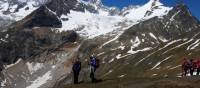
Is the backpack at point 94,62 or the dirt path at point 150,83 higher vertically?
the backpack at point 94,62

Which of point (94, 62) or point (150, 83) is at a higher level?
point (94, 62)

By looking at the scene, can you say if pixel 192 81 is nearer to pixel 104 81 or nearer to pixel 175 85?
pixel 175 85

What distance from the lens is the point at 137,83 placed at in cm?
7206

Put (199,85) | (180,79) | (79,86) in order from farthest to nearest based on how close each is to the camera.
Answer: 1. (79,86)
2. (180,79)
3. (199,85)

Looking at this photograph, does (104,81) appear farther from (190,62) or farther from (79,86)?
Result: (190,62)

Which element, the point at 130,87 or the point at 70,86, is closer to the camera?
the point at 130,87

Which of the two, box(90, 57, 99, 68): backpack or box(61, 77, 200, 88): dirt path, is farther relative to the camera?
box(90, 57, 99, 68): backpack

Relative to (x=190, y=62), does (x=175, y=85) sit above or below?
below

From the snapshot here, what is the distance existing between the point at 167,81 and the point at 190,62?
1173 centimetres

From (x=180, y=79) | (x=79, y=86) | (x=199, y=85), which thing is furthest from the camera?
(x=79, y=86)

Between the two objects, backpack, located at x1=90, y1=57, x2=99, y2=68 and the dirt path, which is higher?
backpack, located at x1=90, y1=57, x2=99, y2=68

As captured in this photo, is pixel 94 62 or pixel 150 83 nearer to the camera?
pixel 150 83

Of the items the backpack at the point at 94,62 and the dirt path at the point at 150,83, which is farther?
the backpack at the point at 94,62

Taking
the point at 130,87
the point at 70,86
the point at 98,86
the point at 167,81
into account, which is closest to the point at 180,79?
the point at 167,81
